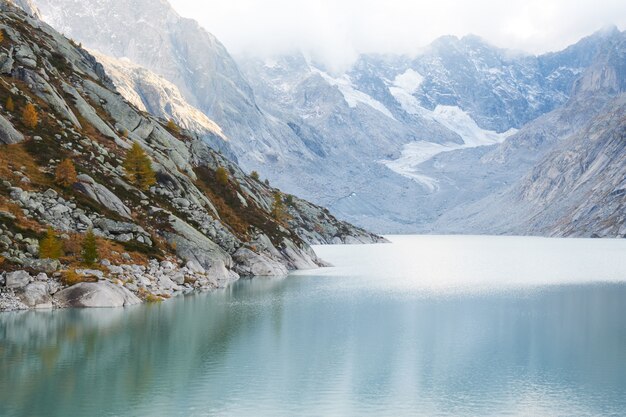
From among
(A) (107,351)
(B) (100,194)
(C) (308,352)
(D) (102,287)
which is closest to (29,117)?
(B) (100,194)

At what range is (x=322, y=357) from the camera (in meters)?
45.9

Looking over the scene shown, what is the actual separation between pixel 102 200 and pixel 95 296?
18074 mm

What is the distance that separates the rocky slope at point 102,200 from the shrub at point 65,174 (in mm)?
508

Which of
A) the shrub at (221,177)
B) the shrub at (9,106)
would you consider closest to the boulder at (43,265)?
the shrub at (9,106)

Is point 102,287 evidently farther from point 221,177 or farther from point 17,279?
point 221,177

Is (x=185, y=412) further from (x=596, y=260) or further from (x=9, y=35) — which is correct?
(x=596, y=260)

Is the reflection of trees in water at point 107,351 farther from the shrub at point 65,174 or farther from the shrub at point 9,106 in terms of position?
the shrub at point 9,106

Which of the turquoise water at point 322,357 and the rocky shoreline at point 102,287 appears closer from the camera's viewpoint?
the turquoise water at point 322,357

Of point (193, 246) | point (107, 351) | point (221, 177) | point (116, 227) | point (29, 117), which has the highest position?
point (29, 117)

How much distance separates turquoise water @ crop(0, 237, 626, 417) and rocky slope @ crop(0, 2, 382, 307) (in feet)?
15.9

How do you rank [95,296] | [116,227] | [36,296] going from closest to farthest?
[36,296] → [95,296] → [116,227]

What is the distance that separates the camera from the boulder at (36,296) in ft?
190

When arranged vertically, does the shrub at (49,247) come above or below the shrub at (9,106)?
below

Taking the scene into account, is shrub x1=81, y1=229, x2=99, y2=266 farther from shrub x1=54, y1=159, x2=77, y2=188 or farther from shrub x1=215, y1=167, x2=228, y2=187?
shrub x1=215, y1=167, x2=228, y2=187
